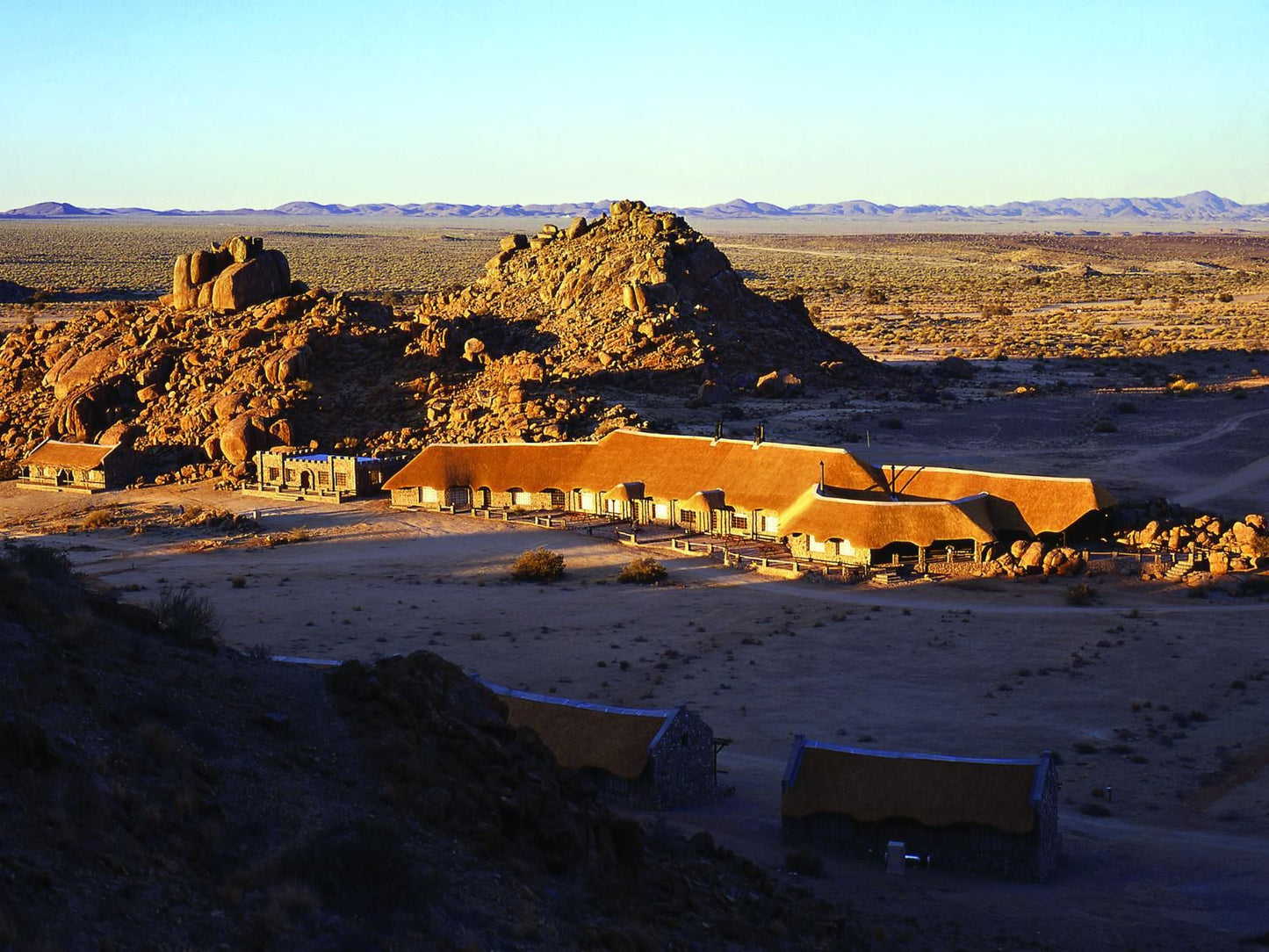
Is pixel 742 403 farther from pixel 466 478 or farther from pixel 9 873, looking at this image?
pixel 9 873

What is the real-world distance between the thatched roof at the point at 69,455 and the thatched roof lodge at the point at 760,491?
1195cm

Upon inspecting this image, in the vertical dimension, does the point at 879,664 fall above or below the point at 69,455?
below

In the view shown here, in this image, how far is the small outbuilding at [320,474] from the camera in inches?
2018

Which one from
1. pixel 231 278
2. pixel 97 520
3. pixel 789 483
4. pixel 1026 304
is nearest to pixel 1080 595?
pixel 789 483

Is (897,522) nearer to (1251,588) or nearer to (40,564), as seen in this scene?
(1251,588)

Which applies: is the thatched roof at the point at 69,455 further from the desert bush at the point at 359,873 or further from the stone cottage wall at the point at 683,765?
the desert bush at the point at 359,873

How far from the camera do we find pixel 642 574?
38.0 meters

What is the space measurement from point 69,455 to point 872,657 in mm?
34990

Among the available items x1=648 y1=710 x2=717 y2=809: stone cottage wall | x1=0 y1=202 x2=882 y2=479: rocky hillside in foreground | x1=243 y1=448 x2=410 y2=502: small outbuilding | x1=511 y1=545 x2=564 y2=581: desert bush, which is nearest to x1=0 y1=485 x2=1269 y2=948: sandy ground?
x1=648 y1=710 x2=717 y2=809: stone cottage wall

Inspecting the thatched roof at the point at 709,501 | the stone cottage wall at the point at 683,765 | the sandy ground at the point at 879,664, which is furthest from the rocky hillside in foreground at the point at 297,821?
the thatched roof at the point at 709,501

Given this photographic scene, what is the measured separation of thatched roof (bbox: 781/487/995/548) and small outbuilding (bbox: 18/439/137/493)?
2686 cm

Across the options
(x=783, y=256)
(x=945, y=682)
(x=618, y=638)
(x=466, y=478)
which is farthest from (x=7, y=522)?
(x=783, y=256)

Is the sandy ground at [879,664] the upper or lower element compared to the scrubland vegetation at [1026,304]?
lower

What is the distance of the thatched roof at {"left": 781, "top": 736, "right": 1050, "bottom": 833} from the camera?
802 inches
